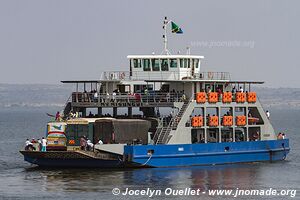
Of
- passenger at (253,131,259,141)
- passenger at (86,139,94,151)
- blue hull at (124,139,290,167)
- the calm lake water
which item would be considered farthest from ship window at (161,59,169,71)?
passenger at (86,139,94,151)

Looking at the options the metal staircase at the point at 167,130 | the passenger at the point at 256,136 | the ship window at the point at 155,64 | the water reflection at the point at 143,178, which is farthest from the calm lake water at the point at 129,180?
the ship window at the point at 155,64

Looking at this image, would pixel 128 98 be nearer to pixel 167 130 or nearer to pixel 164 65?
pixel 167 130

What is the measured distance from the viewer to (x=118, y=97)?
56281mm

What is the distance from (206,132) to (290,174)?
595 cm

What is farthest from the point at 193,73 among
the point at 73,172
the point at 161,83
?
the point at 73,172

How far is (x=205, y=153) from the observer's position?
5619cm

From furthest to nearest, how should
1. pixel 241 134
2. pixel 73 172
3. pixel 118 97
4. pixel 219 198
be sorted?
pixel 241 134
pixel 118 97
pixel 73 172
pixel 219 198

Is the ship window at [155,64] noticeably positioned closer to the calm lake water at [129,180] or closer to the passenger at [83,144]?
the calm lake water at [129,180]

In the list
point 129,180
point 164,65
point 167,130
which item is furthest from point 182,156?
point 164,65

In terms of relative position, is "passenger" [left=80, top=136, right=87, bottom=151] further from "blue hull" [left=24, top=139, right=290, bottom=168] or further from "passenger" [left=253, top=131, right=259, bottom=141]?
"passenger" [left=253, top=131, right=259, bottom=141]

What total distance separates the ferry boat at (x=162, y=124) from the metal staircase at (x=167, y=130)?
2.0 inches

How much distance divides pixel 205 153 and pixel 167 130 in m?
2.94

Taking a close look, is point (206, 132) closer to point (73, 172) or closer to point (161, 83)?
point (161, 83)

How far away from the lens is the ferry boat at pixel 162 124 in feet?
174
